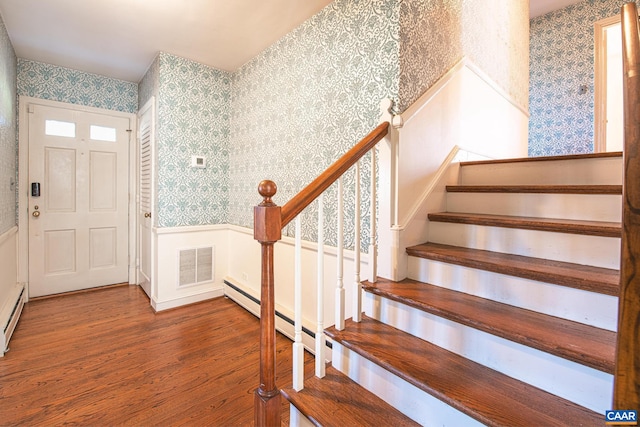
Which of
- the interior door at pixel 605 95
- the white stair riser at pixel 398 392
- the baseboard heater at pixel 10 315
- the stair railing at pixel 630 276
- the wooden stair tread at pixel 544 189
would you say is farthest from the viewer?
the interior door at pixel 605 95

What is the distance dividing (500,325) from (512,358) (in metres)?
0.12

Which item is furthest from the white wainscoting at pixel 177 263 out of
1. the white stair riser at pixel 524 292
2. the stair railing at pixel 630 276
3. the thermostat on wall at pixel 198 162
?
the stair railing at pixel 630 276

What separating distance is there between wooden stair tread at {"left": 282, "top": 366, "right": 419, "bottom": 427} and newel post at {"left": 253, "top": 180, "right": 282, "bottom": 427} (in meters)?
0.14

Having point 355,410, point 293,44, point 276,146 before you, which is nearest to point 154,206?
point 276,146

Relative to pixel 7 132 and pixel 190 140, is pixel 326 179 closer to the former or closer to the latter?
pixel 190 140

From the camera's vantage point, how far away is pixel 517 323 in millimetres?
1142

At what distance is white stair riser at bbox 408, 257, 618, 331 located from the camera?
109 cm

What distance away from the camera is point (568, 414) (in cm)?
93

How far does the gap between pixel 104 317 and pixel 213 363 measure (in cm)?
148

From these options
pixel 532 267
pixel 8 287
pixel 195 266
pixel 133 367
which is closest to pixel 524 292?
pixel 532 267

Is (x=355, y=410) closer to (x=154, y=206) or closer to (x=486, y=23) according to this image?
(x=154, y=206)

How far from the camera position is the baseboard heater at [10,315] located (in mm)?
2167

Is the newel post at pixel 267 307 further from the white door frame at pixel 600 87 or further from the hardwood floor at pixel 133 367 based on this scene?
the white door frame at pixel 600 87

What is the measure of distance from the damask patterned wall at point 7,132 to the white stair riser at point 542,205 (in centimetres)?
361
